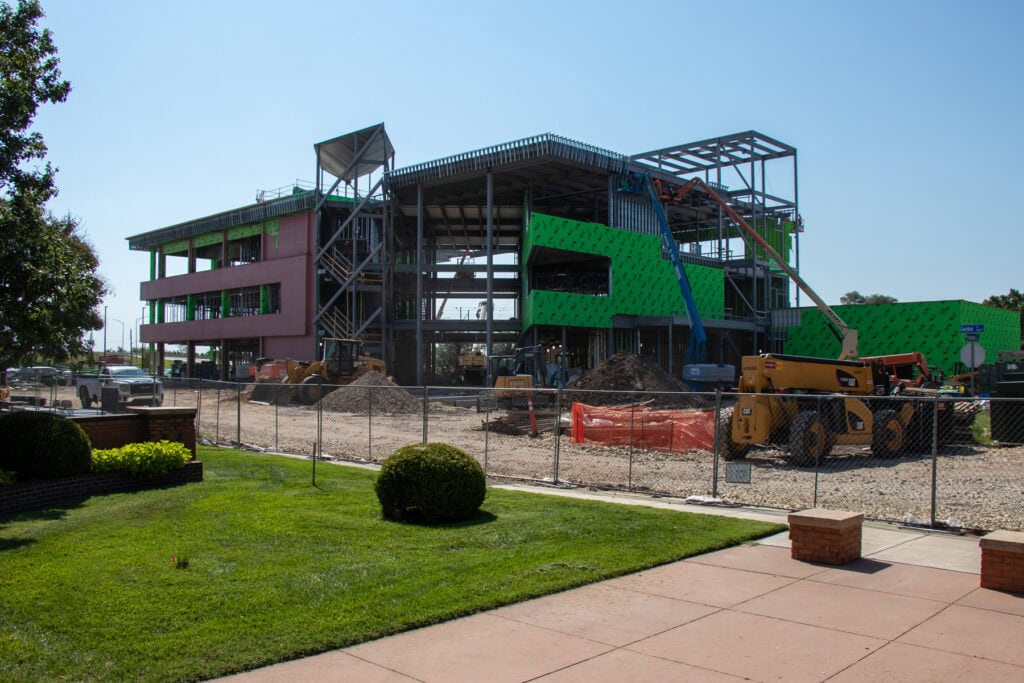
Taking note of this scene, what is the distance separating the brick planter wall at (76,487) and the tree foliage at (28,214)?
207 centimetres

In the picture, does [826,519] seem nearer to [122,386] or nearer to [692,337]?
[122,386]

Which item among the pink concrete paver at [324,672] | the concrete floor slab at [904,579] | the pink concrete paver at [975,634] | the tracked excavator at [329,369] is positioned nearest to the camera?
the pink concrete paver at [324,672]

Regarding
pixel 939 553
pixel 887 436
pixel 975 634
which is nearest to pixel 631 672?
pixel 975 634

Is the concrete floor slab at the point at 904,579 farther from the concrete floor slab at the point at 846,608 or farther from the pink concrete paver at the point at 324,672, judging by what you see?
the pink concrete paver at the point at 324,672

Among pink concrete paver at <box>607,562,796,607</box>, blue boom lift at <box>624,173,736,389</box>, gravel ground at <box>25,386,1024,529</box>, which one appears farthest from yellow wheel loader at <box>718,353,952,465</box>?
blue boom lift at <box>624,173,736,389</box>

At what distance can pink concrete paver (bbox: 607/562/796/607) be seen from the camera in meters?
7.20

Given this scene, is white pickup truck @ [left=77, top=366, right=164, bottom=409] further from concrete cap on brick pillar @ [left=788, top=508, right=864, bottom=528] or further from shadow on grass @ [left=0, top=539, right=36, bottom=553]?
concrete cap on brick pillar @ [left=788, top=508, right=864, bottom=528]

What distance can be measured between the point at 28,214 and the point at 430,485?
611cm

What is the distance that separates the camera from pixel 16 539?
8.73m

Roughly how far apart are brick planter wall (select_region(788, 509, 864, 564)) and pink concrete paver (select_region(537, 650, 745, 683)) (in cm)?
359

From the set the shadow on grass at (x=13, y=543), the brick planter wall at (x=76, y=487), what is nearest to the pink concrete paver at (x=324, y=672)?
the shadow on grass at (x=13, y=543)

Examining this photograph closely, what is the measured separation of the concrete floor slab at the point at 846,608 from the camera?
6.34m

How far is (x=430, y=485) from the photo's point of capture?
9969mm

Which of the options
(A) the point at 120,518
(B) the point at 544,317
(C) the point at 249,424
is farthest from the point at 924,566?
(B) the point at 544,317
